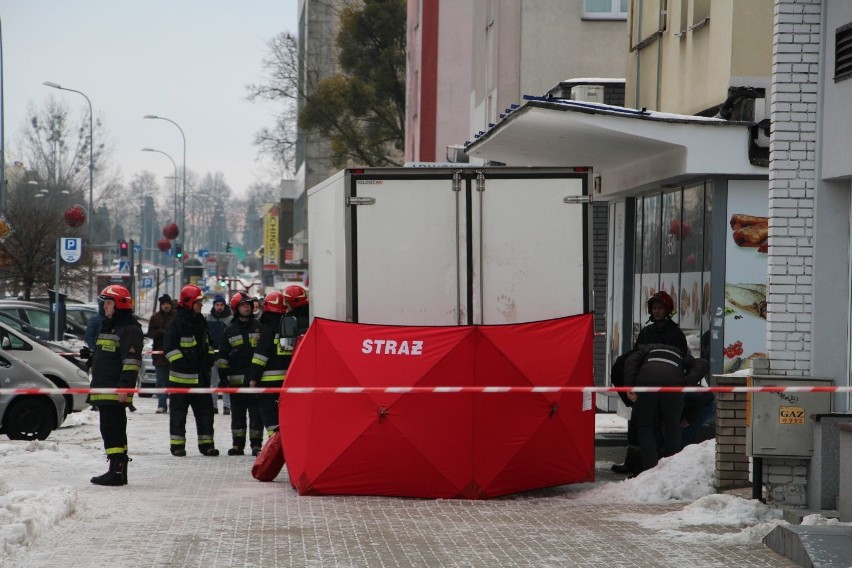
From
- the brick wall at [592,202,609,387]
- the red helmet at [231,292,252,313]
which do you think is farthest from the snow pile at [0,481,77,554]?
the brick wall at [592,202,609,387]

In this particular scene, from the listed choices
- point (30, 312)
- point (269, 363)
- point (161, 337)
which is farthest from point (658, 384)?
point (30, 312)

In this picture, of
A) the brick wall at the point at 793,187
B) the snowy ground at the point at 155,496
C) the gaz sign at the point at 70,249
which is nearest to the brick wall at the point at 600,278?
the snowy ground at the point at 155,496

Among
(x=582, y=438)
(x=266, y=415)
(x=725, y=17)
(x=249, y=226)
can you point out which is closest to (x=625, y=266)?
(x=725, y=17)

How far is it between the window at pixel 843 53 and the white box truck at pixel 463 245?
8.31 ft

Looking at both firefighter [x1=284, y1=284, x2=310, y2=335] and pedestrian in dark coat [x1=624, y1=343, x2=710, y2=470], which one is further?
firefighter [x1=284, y1=284, x2=310, y2=335]

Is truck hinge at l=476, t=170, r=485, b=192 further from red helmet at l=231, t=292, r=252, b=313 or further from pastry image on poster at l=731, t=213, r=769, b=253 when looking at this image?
red helmet at l=231, t=292, r=252, b=313

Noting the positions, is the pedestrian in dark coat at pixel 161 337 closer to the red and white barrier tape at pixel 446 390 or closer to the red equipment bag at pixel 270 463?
the red equipment bag at pixel 270 463

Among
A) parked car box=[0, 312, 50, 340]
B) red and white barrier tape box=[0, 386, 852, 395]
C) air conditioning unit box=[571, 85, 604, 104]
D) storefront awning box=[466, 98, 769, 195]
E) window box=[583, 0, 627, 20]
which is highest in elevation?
window box=[583, 0, 627, 20]

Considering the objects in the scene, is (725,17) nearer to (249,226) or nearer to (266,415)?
(266,415)

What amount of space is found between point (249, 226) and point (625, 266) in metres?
165

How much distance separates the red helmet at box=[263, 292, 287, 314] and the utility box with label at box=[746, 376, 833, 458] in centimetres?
642

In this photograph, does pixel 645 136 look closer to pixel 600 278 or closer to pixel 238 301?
pixel 238 301

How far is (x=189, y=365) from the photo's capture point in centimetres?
1546

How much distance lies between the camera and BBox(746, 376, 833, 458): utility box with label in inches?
413
